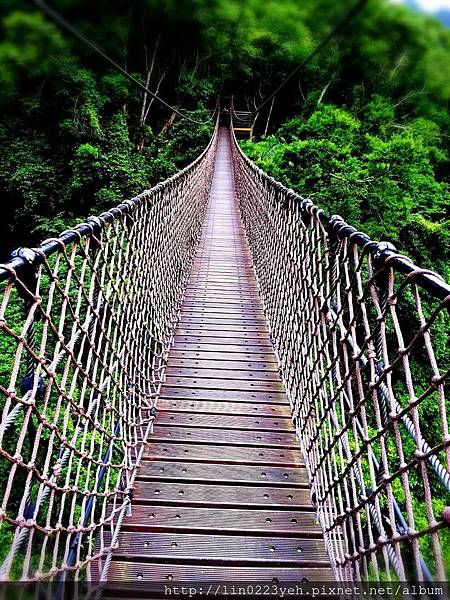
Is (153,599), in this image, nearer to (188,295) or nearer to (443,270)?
(188,295)

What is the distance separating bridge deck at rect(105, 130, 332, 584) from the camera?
1.14 metres

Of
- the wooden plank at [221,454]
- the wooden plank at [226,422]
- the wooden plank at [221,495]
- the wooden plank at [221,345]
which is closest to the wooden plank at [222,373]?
the wooden plank at [221,345]

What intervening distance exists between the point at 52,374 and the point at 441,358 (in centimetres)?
630

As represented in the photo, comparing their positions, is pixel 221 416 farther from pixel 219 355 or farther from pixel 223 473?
pixel 219 355

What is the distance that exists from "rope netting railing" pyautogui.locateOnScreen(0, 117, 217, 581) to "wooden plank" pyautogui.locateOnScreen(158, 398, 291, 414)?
0.09m

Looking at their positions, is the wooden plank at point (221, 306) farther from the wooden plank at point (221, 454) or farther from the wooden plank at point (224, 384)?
the wooden plank at point (221, 454)

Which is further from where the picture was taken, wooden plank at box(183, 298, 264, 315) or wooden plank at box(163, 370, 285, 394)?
wooden plank at box(183, 298, 264, 315)

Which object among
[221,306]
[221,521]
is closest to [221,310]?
[221,306]

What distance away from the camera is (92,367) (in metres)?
1.42

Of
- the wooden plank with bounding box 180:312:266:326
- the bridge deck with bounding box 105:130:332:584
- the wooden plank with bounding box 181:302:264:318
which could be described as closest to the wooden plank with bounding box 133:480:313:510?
the bridge deck with bounding box 105:130:332:584

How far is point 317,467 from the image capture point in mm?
1319

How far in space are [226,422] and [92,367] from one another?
576mm

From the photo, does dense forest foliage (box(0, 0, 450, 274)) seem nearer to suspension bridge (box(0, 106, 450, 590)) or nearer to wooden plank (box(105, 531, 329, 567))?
suspension bridge (box(0, 106, 450, 590))

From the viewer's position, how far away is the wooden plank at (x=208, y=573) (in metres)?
1.10
